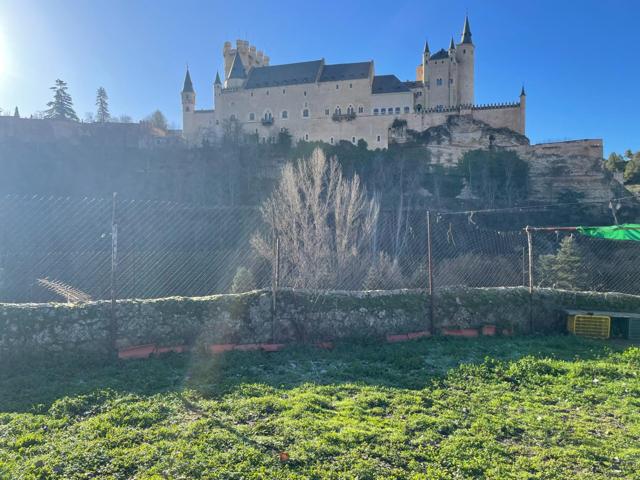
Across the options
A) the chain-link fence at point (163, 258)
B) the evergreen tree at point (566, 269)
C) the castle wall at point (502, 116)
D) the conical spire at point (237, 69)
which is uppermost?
the conical spire at point (237, 69)

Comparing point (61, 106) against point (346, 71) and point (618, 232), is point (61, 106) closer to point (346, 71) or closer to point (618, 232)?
point (346, 71)

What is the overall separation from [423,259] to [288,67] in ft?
121

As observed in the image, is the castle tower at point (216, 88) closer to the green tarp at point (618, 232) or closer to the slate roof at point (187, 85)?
the slate roof at point (187, 85)

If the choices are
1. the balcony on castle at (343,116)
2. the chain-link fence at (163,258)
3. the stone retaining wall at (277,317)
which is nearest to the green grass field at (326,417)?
the stone retaining wall at (277,317)

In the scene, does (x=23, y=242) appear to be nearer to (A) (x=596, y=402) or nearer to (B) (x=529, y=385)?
(B) (x=529, y=385)

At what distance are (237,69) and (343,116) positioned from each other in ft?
46.6

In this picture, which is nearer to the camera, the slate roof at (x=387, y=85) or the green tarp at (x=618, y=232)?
the green tarp at (x=618, y=232)

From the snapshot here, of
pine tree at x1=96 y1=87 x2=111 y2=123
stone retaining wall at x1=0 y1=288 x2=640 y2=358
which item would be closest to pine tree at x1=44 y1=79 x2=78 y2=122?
pine tree at x1=96 y1=87 x2=111 y2=123

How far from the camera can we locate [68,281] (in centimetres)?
785

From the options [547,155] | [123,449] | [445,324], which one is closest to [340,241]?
[445,324]

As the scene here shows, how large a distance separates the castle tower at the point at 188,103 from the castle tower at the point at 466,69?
28.9 meters

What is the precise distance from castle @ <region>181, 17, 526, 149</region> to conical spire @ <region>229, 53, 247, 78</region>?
11 centimetres

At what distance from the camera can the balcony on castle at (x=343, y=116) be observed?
43281mm

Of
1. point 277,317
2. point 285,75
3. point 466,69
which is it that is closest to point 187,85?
point 285,75
